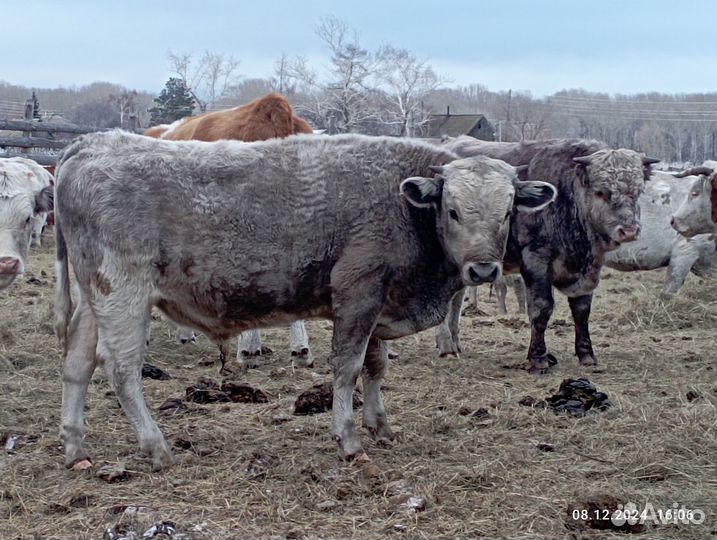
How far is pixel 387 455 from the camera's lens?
5.22 metres

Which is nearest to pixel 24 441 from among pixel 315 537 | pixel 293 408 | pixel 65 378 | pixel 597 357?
pixel 65 378

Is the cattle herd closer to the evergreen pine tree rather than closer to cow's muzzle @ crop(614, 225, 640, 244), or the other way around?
cow's muzzle @ crop(614, 225, 640, 244)

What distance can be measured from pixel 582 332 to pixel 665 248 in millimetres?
3950

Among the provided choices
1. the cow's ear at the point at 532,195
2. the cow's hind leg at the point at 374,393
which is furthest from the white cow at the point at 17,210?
the cow's ear at the point at 532,195

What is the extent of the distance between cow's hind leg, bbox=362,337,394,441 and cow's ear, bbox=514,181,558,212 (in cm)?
129

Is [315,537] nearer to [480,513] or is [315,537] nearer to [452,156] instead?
[480,513]

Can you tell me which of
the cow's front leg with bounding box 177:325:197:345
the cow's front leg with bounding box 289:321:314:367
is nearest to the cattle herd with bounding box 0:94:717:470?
the cow's front leg with bounding box 289:321:314:367

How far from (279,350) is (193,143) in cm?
351

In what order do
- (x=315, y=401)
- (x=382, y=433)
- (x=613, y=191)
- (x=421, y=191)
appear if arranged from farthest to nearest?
(x=613, y=191) < (x=315, y=401) < (x=382, y=433) < (x=421, y=191)

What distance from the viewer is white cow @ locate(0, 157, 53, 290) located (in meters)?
6.34

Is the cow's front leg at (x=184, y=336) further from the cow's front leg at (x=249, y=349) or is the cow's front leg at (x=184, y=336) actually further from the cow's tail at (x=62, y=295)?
the cow's tail at (x=62, y=295)

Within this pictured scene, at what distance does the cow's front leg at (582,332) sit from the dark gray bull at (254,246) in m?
3.04

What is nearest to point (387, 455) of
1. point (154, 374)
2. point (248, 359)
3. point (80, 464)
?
point (80, 464)

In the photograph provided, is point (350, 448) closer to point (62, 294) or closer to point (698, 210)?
point (62, 294)
